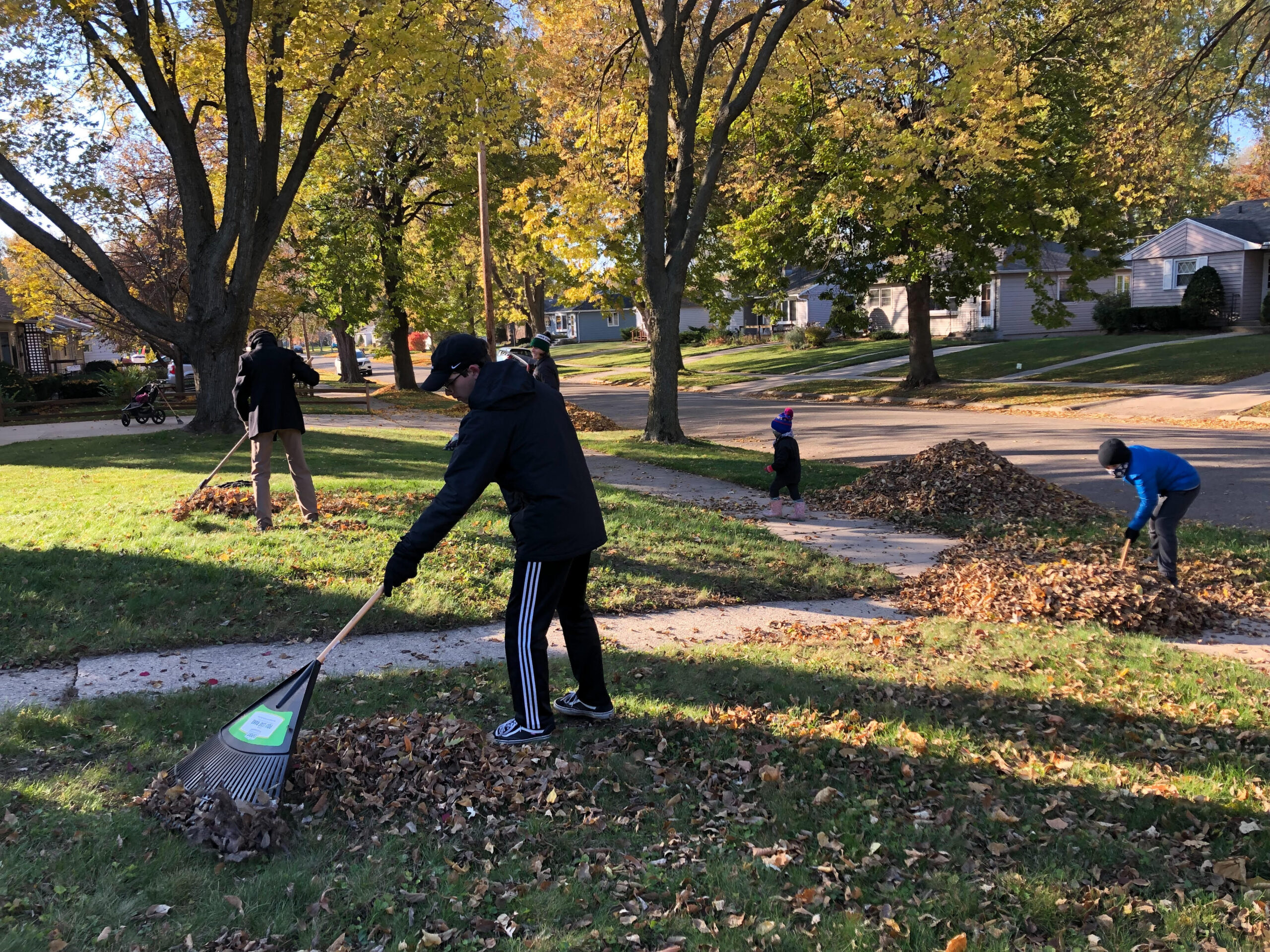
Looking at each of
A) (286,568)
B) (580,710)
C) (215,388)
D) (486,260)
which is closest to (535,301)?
(486,260)

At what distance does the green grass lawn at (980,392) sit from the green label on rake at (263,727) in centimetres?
2194

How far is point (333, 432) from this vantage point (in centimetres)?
1756

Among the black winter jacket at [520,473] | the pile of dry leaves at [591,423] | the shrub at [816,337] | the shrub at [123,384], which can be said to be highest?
the shrub at [816,337]

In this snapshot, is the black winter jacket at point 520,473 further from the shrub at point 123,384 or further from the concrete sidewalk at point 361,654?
the shrub at point 123,384

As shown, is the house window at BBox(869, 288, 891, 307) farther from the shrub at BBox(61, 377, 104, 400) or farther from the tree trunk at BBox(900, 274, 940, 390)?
the shrub at BBox(61, 377, 104, 400)

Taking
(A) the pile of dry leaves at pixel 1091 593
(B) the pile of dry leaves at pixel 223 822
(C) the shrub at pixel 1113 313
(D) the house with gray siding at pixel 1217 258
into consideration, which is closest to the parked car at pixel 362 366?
(C) the shrub at pixel 1113 313

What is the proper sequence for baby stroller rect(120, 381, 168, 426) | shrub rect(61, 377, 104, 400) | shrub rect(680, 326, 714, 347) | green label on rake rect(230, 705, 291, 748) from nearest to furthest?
green label on rake rect(230, 705, 291, 748) < baby stroller rect(120, 381, 168, 426) < shrub rect(61, 377, 104, 400) < shrub rect(680, 326, 714, 347)

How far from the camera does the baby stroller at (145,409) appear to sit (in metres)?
20.0

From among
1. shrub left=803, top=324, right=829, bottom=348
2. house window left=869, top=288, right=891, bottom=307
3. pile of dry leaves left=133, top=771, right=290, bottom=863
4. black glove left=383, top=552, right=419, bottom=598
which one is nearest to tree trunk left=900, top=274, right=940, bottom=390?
shrub left=803, top=324, right=829, bottom=348

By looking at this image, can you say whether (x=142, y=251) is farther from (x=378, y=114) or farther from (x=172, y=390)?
(x=378, y=114)

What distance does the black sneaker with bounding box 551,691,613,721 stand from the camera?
481cm

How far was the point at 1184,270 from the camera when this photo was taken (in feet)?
124

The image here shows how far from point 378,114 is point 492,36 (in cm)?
544

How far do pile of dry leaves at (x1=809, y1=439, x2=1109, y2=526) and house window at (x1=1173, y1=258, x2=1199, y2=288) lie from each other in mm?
32409
